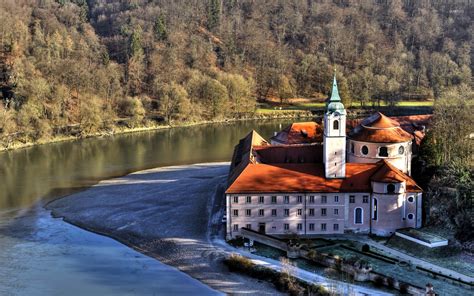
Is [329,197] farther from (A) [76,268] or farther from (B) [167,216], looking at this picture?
(A) [76,268]

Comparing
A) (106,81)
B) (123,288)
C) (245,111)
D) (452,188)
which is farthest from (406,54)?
(123,288)

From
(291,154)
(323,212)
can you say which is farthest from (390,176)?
(291,154)

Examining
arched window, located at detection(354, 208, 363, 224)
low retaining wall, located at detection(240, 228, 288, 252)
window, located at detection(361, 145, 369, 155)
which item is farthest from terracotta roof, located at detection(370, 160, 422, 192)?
Result: low retaining wall, located at detection(240, 228, 288, 252)

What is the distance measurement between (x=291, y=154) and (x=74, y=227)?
60.9ft

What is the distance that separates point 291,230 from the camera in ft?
141

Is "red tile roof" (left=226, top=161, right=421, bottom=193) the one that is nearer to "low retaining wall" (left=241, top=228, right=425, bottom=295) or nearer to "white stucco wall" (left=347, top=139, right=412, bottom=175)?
"white stucco wall" (left=347, top=139, right=412, bottom=175)

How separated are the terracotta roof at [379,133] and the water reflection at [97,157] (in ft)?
92.9

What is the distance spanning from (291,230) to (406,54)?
10102cm

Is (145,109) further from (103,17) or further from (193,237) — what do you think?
(193,237)

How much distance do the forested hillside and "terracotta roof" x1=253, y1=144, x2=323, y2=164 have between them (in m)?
45.2

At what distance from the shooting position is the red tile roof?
42781 millimetres

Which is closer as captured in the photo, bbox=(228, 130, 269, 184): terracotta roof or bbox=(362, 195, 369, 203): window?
bbox=(362, 195, 369, 203): window

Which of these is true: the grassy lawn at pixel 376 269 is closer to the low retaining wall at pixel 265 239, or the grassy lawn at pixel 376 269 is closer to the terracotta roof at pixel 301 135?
the low retaining wall at pixel 265 239

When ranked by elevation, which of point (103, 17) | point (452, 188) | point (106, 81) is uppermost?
point (103, 17)
